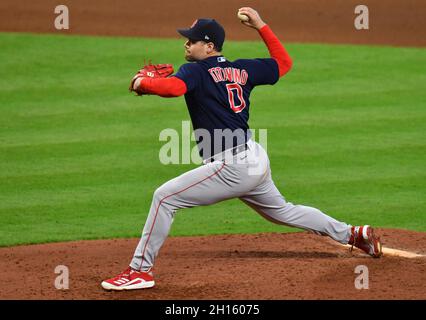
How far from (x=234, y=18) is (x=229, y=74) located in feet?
27.2

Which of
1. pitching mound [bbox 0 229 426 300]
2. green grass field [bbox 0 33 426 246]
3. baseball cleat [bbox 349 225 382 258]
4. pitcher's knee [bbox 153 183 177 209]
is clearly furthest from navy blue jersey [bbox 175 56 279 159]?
green grass field [bbox 0 33 426 246]

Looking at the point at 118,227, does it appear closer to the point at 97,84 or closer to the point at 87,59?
the point at 97,84

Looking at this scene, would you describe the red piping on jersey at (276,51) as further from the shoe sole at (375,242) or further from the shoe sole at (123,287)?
the shoe sole at (123,287)

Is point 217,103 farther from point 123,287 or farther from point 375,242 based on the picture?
point 375,242

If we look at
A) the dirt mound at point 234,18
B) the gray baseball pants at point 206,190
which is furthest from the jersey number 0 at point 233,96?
the dirt mound at point 234,18

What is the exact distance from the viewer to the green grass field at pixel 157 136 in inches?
332

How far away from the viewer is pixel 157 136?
35.0 feet

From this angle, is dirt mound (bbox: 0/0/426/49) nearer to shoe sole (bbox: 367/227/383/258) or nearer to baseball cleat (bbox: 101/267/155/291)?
shoe sole (bbox: 367/227/383/258)

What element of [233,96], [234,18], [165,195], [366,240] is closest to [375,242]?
[366,240]

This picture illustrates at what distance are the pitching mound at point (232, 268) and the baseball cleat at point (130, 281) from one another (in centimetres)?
5

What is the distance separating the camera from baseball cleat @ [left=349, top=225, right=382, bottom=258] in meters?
6.76

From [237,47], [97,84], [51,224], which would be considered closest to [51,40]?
[97,84]

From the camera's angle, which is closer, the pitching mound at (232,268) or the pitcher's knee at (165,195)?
the pitching mound at (232,268)

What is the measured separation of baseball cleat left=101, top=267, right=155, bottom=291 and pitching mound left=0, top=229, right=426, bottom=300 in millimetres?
45
